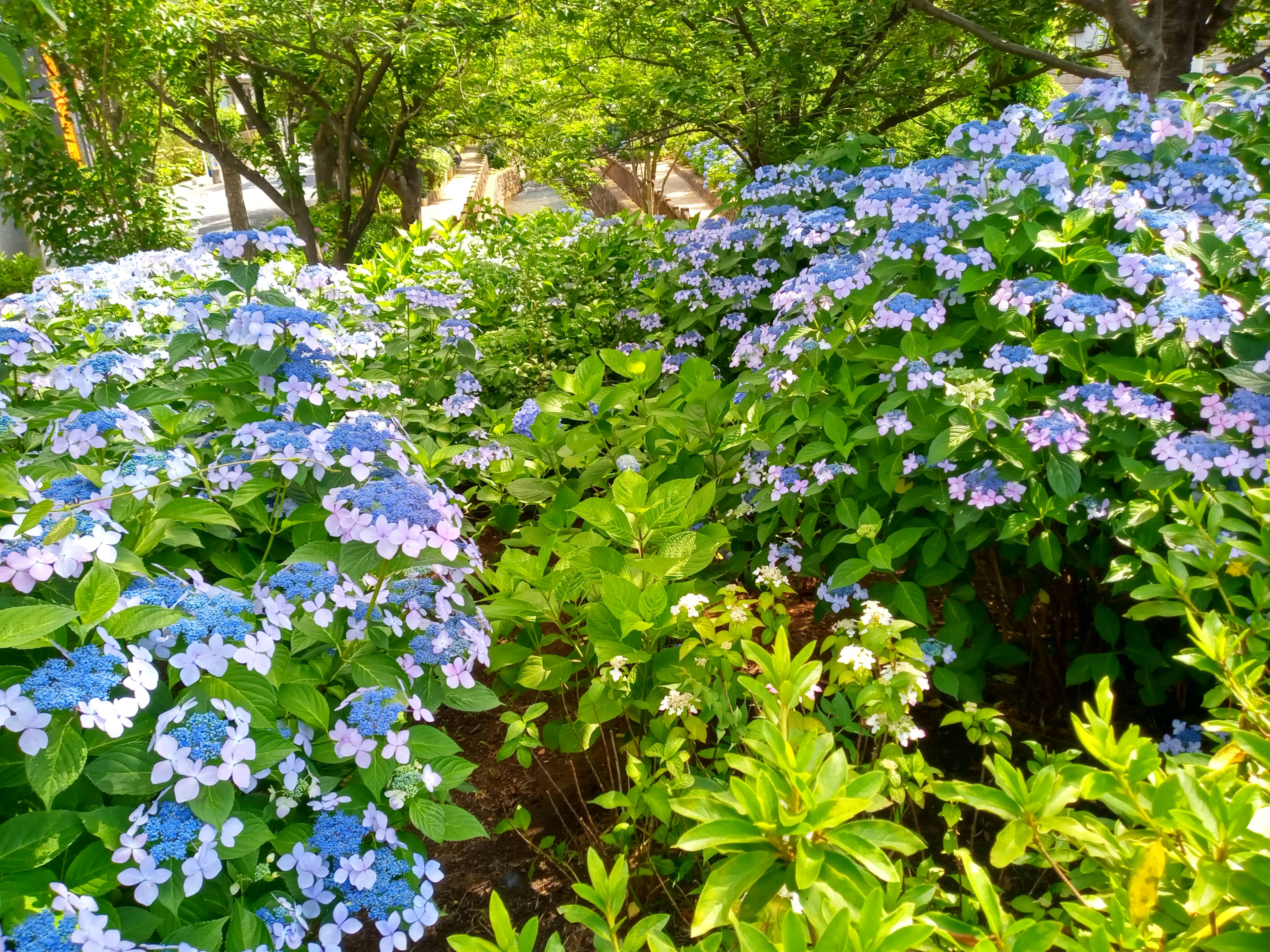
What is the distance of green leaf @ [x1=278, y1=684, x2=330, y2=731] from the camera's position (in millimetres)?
1323

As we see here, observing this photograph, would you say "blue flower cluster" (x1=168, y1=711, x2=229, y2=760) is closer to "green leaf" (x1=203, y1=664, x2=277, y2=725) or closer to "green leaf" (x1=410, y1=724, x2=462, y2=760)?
"green leaf" (x1=203, y1=664, x2=277, y2=725)

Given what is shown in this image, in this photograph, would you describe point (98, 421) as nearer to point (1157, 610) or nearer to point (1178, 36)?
point (1157, 610)

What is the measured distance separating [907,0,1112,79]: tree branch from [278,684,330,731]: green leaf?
3589mm

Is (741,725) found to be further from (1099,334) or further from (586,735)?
(1099,334)

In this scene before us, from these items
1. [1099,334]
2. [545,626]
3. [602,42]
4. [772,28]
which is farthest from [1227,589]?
[602,42]

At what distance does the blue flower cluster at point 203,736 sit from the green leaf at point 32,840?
6.1 inches

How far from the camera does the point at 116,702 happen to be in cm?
109

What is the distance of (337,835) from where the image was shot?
50.8 inches

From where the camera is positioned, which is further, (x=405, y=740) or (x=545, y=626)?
(x=545, y=626)

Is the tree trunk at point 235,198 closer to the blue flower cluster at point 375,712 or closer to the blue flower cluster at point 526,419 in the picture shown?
the blue flower cluster at point 526,419

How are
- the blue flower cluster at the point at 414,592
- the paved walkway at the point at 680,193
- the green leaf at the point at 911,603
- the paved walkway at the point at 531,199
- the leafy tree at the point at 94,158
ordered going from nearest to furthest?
the blue flower cluster at the point at 414,592
the green leaf at the point at 911,603
the leafy tree at the point at 94,158
the paved walkway at the point at 680,193
the paved walkway at the point at 531,199

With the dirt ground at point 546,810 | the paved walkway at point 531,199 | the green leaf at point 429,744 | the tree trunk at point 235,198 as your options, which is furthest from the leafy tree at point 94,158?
the paved walkway at point 531,199

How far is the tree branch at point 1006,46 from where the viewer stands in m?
3.58

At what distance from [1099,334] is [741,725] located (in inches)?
47.3
